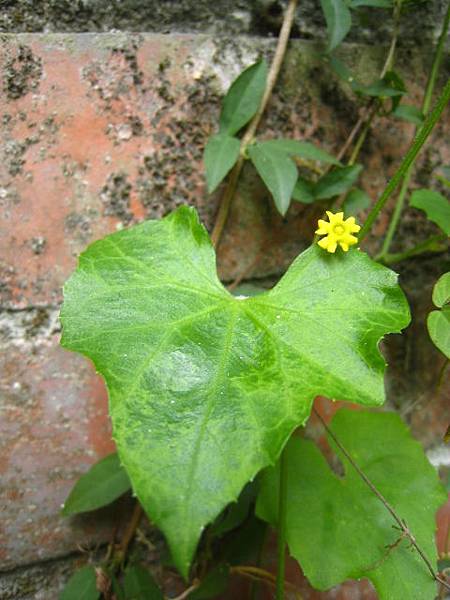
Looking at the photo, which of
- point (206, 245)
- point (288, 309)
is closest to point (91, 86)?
point (206, 245)

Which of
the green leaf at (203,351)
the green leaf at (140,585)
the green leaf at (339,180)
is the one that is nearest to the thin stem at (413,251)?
the green leaf at (339,180)

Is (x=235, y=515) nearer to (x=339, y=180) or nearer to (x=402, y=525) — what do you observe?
(x=402, y=525)

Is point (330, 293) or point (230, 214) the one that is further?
point (230, 214)

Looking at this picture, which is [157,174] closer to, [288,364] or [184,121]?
[184,121]

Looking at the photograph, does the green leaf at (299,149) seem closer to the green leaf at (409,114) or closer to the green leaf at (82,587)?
the green leaf at (409,114)

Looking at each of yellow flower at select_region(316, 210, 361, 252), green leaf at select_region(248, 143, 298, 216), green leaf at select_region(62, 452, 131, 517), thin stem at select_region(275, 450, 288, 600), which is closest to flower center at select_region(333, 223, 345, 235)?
yellow flower at select_region(316, 210, 361, 252)

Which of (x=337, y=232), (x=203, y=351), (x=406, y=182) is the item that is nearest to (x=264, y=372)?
(x=203, y=351)
